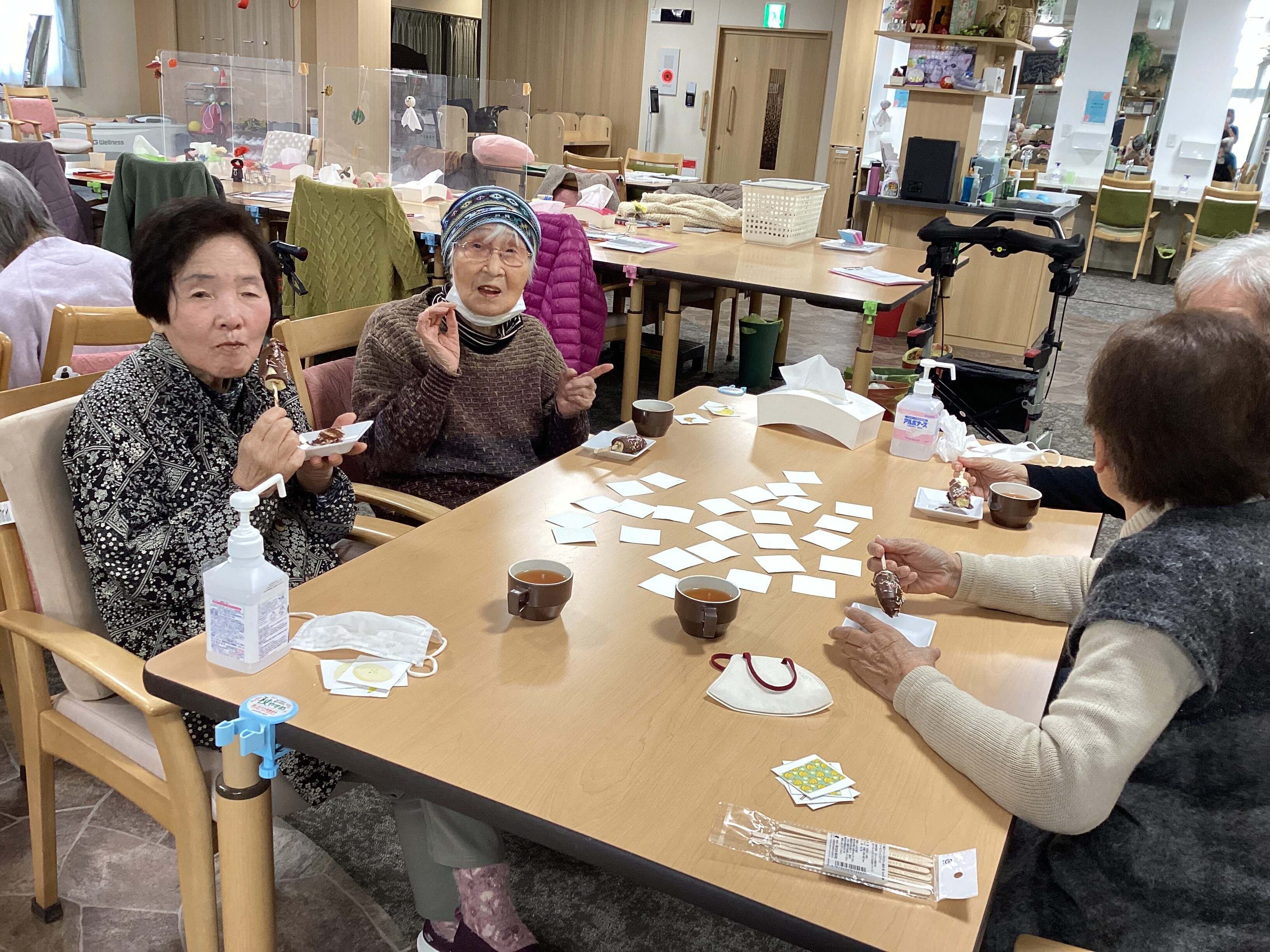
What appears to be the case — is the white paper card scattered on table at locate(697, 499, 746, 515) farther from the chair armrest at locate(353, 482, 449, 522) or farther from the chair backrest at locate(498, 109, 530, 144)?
the chair backrest at locate(498, 109, 530, 144)

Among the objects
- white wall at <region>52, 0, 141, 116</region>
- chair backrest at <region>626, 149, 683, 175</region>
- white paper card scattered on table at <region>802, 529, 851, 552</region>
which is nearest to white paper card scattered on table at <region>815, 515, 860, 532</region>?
white paper card scattered on table at <region>802, 529, 851, 552</region>

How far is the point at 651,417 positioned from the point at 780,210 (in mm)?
3173

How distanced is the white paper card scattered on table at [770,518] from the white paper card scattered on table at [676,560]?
0.22 metres

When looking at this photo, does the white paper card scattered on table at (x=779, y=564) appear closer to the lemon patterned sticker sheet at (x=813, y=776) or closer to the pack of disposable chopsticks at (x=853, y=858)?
the lemon patterned sticker sheet at (x=813, y=776)

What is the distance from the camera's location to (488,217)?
2312mm

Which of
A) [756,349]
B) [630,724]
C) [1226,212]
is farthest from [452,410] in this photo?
[1226,212]

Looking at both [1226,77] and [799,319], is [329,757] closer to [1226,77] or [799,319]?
[799,319]

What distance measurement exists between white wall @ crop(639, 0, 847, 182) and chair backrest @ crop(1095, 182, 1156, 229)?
9.17 feet

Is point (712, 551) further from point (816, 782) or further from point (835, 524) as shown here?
point (816, 782)

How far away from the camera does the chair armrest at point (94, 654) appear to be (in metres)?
1.35

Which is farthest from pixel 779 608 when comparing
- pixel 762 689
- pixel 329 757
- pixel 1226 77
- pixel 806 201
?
pixel 1226 77

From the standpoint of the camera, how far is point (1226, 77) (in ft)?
35.2

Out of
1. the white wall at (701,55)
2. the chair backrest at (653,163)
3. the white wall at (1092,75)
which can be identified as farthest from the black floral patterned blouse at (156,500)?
the white wall at (1092,75)

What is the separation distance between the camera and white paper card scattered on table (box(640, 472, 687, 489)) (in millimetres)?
1983
